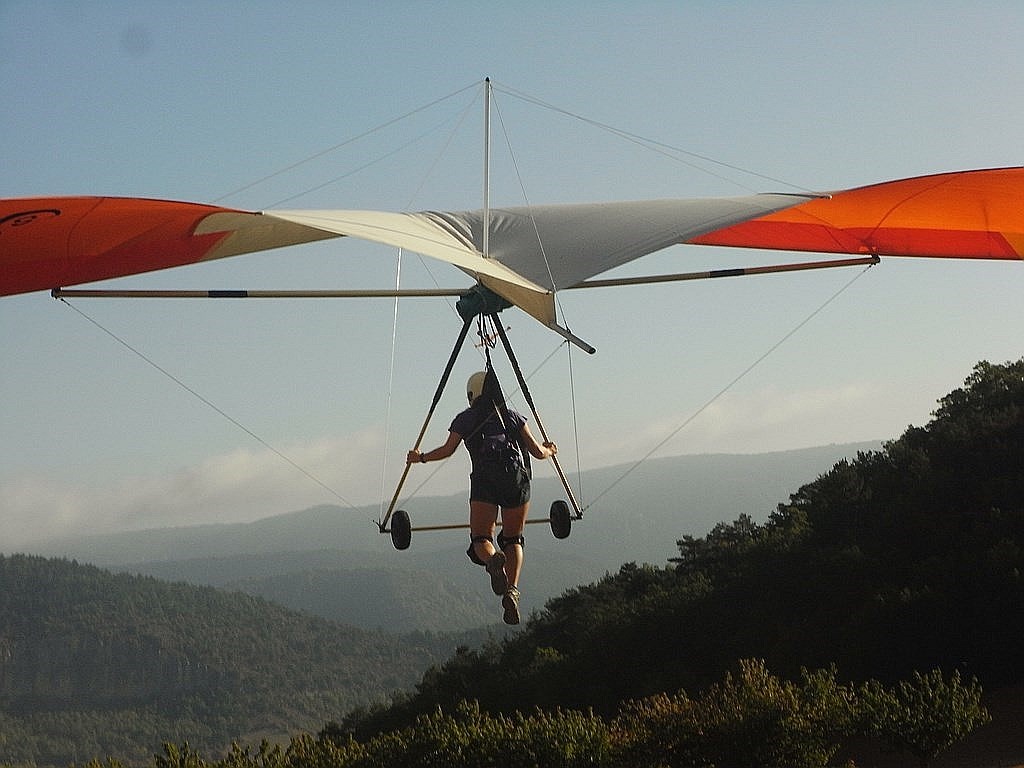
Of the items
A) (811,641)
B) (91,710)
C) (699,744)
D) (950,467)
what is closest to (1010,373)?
(950,467)

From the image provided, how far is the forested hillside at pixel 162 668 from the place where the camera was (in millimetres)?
161750

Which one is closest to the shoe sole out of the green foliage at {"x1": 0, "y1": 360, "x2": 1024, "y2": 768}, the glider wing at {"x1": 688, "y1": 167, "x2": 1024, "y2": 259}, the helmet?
the helmet

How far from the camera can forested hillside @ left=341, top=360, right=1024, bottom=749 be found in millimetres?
29344

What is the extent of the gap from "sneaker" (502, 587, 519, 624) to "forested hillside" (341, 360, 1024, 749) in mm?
22918

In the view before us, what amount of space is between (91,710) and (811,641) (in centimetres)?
16768

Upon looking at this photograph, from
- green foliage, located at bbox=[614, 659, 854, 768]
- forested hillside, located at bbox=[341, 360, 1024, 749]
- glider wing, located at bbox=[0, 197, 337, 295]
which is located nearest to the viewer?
glider wing, located at bbox=[0, 197, 337, 295]

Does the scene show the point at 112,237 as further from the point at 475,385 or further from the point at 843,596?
the point at 843,596

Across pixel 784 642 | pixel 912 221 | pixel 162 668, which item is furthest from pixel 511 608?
pixel 162 668

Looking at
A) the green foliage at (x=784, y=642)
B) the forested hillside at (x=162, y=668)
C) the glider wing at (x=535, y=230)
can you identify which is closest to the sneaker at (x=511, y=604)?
the glider wing at (x=535, y=230)

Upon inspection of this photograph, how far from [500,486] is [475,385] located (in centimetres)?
86

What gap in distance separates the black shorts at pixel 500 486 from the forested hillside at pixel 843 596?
75.9 feet

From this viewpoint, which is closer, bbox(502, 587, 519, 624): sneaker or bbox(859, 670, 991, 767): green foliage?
bbox(502, 587, 519, 624): sneaker

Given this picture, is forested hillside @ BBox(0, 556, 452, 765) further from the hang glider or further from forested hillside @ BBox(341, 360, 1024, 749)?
the hang glider

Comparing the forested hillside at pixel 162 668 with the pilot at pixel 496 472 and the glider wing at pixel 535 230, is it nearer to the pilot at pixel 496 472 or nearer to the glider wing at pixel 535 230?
the glider wing at pixel 535 230
